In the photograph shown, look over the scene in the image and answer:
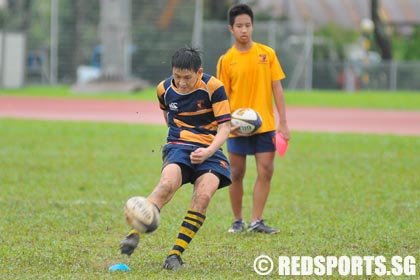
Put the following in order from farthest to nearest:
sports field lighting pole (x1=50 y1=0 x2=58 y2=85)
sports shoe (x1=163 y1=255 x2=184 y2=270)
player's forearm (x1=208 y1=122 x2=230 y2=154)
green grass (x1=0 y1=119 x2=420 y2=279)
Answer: sports field lighting pole (x1=50 y1=0 x2=58 y2=85), green grass (x1=0 y1=119 x2=420 y2=279), player's forearm (x1=208 y1=122 x2=230 y2=154), sports shoe (x1=163 y1=255 x2=184 y2=270)

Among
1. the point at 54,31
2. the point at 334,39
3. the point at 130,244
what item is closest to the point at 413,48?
the point at 334,39

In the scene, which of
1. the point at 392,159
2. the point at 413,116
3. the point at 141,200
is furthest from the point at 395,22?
the point at 141,200

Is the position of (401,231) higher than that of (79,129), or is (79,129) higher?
(401,231)

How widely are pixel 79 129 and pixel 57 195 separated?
10073mm

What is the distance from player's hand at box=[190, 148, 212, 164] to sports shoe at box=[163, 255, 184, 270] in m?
0.73

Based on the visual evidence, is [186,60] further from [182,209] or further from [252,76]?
[182,209]

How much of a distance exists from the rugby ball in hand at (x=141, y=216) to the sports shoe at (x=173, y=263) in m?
0.44

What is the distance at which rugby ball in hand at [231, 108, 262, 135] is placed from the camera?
9570mm

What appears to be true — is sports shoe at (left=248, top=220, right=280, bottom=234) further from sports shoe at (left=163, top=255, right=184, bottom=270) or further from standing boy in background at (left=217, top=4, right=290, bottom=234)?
sports shoe at (left=163, top=255, right=184, bottom=270)

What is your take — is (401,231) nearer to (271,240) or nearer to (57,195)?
(271,240)

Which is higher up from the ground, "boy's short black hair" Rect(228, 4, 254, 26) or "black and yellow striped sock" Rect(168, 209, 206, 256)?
"boy's short black hair" Rect(228, 4, 254, 26)

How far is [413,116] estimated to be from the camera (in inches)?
1094

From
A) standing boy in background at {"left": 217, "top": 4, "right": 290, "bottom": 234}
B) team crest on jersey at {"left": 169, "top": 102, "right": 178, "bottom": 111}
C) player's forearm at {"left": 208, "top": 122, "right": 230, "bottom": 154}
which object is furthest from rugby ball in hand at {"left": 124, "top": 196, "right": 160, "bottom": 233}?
standing boy in background at {"left": 217, "top": 4, "right": 290, "bottom": 234}

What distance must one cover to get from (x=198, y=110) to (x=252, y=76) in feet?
6.39
